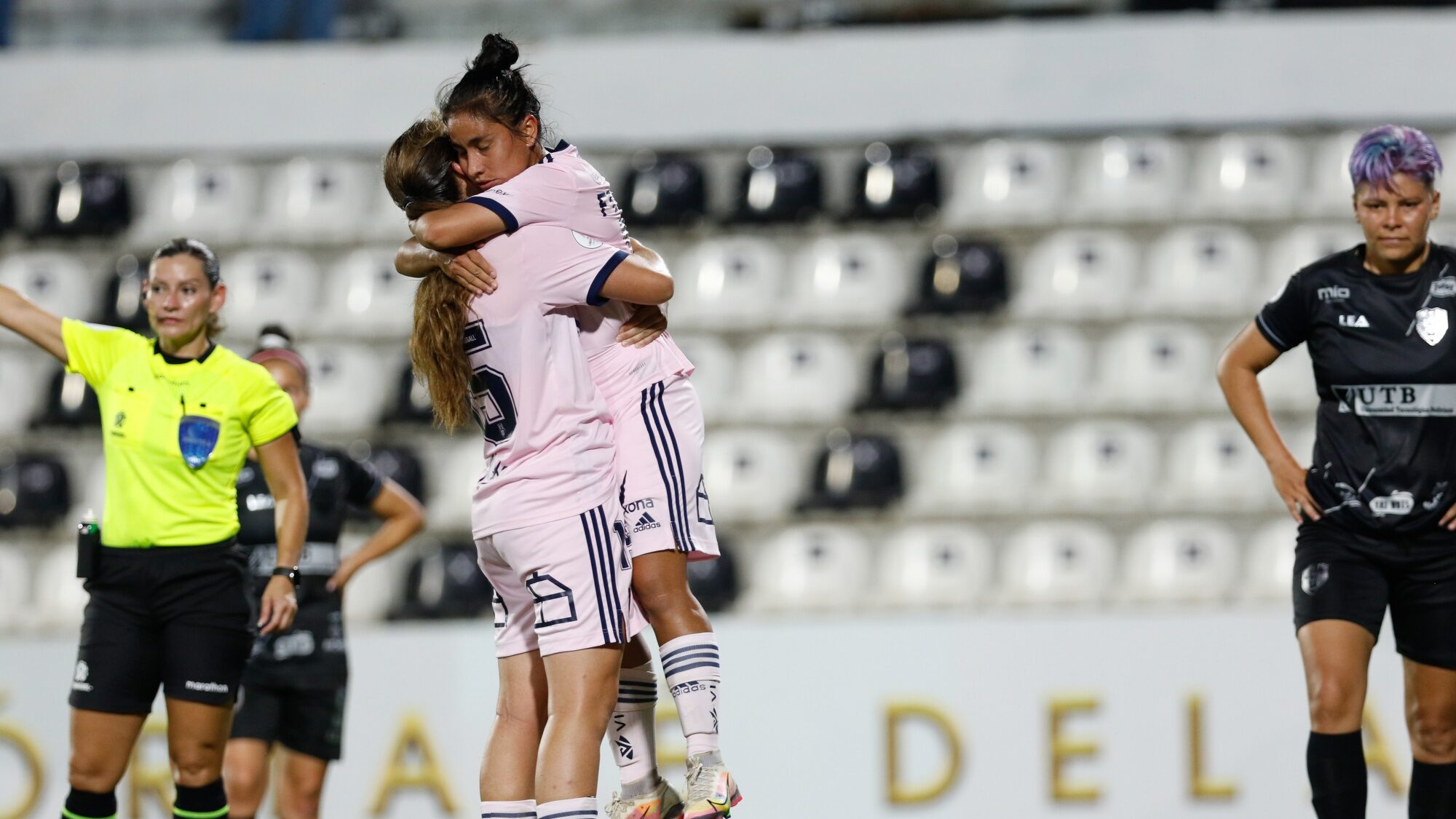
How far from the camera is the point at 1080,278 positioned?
7.37 metres

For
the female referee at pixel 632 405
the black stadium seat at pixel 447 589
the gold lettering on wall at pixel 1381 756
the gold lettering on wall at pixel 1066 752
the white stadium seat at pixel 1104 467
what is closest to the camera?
the female referee at pixel 632 405

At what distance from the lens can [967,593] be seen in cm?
658

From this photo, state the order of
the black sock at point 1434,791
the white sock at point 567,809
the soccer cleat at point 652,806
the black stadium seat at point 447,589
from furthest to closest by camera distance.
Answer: the black stadium seat at point 447,589, the black sock at point 1434,791, the soccer cleat at point 652,806, the white sock at point 567,809

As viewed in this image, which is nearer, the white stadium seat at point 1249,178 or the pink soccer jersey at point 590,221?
the pink soccer jersey at point 590,221

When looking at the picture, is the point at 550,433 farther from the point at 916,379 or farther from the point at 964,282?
the point at 964,282

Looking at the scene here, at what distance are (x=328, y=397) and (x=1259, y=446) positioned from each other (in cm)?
444

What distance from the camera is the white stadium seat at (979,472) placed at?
A: 22.5 ft

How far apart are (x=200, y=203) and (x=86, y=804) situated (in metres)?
4.41

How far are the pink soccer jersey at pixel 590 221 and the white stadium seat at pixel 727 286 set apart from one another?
153 inches

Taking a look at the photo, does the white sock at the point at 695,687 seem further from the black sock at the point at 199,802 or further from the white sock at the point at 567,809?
the black sock at the point at 199,802

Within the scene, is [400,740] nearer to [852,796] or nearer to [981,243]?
[852,796]

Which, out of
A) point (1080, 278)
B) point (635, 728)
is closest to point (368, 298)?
point (1080, 278)

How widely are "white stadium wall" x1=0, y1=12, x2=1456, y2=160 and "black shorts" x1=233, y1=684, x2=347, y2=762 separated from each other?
3.14 metres

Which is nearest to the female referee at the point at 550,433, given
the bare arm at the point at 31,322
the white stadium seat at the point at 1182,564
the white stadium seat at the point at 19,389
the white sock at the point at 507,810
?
the white sock at the point at 507,810
